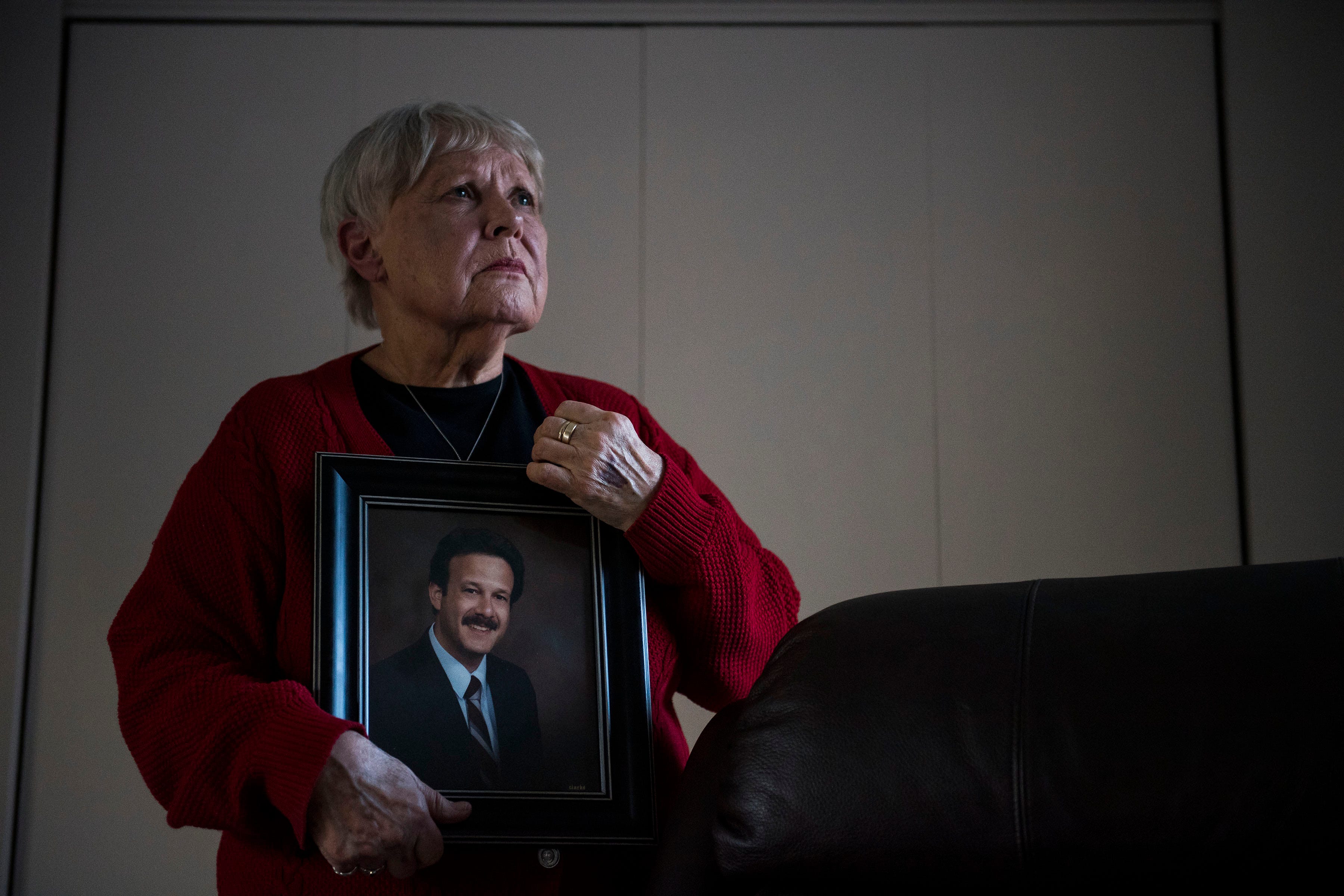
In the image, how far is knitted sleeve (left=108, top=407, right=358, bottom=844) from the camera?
1080 mm

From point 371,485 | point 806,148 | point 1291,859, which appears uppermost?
point 806,148

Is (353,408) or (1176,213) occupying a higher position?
(1176,213)

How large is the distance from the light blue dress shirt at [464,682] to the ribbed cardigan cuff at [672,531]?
21 cm

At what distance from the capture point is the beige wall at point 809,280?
250 centimetres

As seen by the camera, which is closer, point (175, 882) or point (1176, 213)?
point (175, 882)

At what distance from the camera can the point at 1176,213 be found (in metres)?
2.61

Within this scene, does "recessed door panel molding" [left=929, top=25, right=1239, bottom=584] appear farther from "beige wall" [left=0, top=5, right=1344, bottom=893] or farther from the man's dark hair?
the man's dark hair

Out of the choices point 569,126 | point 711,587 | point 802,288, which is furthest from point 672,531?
point 569,126

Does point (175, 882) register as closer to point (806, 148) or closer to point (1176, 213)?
point (806, 148)

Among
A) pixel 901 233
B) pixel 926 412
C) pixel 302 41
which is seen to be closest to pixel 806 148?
pixel 901 233

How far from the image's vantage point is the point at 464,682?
1.18m

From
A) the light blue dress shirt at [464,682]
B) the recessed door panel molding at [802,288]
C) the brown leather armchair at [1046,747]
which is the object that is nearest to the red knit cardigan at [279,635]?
the light blue dress shirt at [464,682]

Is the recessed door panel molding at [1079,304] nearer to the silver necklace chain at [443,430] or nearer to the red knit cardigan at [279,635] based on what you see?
the red knit cardigan at [279,635]

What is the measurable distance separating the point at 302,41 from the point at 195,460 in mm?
1001
